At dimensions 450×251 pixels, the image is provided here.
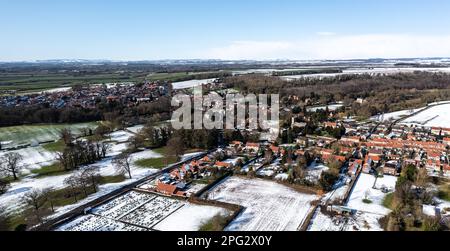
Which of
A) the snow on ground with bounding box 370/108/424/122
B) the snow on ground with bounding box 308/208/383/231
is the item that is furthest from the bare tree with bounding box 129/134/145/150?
the snow on ground with bounding box 370/108/424/122

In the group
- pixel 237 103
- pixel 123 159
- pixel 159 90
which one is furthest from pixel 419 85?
pixel 123 159

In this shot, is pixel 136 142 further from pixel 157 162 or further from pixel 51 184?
pixel 51 184

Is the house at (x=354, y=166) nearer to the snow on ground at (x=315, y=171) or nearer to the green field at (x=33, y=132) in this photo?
the snow on ground at (x=315, y=171)

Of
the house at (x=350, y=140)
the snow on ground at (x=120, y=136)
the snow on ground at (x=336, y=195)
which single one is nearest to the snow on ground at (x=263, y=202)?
the snow on ground at (x=336, y=195)

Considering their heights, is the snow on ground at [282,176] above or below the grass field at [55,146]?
below

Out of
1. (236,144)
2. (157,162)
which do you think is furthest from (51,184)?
(236,144)
